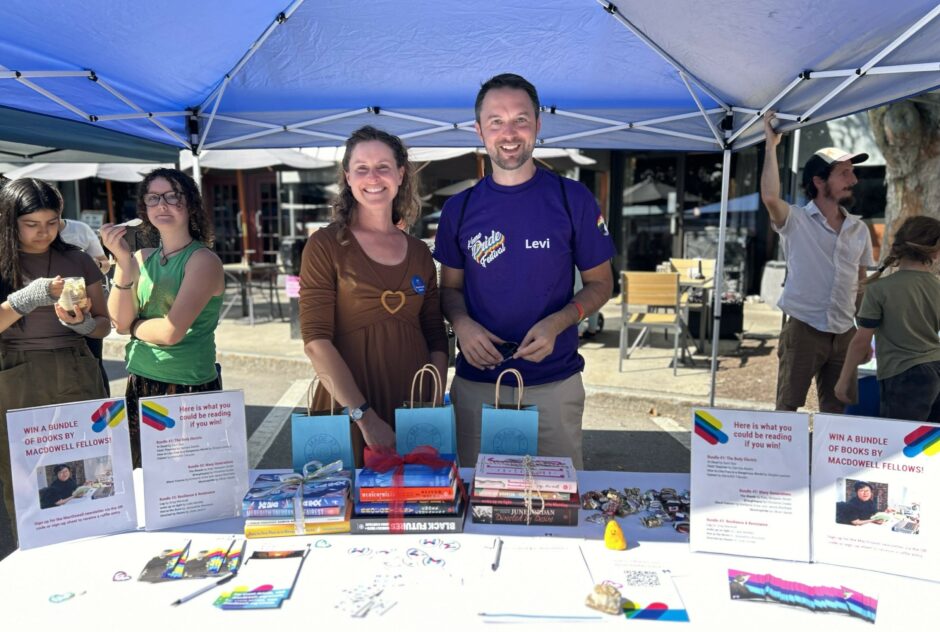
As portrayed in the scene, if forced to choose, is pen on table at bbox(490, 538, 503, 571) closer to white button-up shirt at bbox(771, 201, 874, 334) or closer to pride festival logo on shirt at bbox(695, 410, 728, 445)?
pride festival logo on shirt at bbox(695, 410, 728, 445)

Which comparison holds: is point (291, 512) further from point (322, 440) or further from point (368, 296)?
point (368, 296)


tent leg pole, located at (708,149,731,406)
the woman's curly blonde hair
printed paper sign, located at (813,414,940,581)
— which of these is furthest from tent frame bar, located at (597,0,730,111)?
printed paper sign, located at (813,414,940,581)

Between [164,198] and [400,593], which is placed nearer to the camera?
[400,593]

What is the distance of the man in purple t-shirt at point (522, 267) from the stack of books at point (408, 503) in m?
0.59

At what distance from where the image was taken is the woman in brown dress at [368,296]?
1.96 m

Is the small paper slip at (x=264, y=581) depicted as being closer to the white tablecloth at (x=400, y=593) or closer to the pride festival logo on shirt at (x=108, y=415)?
the white tablecloth at (x=400, y=593)

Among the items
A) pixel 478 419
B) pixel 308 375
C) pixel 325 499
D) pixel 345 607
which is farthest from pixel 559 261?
pixel 308 375

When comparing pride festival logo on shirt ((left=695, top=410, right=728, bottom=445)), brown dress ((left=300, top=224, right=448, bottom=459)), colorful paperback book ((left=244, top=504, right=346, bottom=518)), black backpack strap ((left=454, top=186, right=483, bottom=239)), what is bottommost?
colorful paperback book ((left=244, top=504, right=346, bottom=518))

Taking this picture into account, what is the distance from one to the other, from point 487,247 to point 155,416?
1146 mm

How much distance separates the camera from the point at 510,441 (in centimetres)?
172

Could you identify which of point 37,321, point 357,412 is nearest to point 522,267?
point 357,412

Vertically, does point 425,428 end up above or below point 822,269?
below

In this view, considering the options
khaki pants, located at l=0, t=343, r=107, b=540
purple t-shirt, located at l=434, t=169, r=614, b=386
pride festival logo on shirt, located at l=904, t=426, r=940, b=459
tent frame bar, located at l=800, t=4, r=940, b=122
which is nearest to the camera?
pride festival logo on shirt, located at l=904, t=426, r=940, b=459

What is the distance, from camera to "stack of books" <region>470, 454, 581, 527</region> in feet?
4.99
